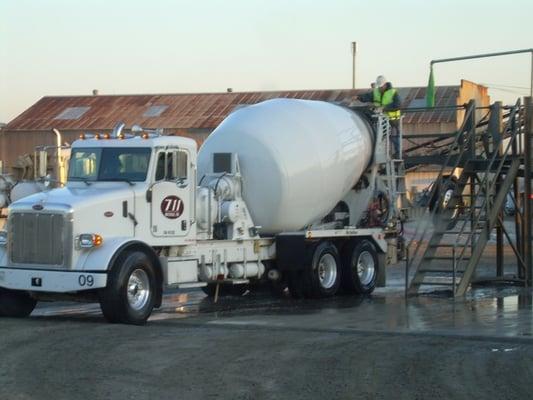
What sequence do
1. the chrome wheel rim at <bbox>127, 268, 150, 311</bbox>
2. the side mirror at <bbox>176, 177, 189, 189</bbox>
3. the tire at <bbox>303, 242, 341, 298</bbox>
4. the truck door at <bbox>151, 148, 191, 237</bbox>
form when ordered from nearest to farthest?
the chrome wheel rim at <bbox>127, 268, 150, 311</bbox> < the truck door at <bbox>151, 148, 191, 237</bbox> < the side mirror at <bbox>176, 177, 189, 189</bbox> < the tire at <bbox>303, 242, 341, 298</bbox>

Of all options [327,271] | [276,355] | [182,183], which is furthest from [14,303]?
[327,271]

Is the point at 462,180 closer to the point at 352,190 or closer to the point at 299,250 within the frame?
the point at 352,190

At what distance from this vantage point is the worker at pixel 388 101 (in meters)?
20.2

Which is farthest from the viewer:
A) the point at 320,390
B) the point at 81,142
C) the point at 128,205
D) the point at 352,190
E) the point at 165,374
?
the point at 352,190

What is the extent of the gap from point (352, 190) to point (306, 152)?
2.34 m

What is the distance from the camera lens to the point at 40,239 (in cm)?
1388

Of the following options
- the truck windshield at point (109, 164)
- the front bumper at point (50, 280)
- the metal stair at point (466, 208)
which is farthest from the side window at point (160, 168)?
the metal stair at point (466, 208)

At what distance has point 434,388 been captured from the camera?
866 cm

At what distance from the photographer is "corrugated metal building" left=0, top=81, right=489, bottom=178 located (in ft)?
180

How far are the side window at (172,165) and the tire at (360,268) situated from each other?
487cm

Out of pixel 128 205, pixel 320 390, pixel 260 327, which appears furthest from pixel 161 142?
pixel 320 390

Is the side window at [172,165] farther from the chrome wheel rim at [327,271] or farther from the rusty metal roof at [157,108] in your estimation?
the rusty metal roof at [157,108]

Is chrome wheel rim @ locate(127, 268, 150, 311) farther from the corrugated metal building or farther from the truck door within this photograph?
the corrugated metal building

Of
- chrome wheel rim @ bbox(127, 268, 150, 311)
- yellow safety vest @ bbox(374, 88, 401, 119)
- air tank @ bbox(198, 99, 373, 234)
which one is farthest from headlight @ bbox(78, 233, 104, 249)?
yellow safety vest @ bbox(374, 88, 401, 119)
